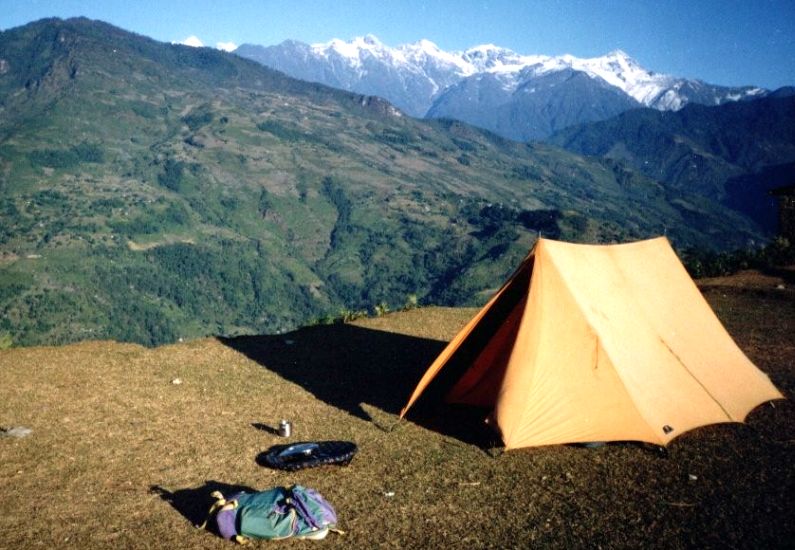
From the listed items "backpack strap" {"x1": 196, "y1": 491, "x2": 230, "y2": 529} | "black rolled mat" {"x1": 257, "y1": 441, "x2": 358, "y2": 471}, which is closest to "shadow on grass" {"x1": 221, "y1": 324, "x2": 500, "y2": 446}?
"black rolled mat" {"x1": 257, "y1": 441, "x2": 358, "y2": 471}

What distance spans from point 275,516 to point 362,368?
335 inches

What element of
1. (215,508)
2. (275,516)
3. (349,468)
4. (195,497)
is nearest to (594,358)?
(349,468)

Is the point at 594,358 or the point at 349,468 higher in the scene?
the point at 594,358

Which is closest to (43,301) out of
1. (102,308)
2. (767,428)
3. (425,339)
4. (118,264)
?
(102,308)

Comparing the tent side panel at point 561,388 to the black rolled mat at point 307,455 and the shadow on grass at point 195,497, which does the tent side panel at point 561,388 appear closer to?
the black rolled mat at point 307,455

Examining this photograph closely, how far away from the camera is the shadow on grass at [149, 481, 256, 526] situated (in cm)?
899

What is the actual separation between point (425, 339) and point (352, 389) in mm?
5584

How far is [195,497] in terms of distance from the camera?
373 inches

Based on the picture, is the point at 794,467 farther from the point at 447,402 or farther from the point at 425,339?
the point at 425,339

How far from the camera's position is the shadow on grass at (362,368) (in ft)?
43.0

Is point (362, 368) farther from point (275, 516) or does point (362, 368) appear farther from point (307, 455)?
point (275, 516)

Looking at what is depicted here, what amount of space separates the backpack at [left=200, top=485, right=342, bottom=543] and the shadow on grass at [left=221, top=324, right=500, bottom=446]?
14.1ft

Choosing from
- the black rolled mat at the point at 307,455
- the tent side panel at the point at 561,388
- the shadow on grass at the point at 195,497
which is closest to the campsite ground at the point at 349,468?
the shadow on grass at the point at 195,497

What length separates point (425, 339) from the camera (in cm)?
2003
